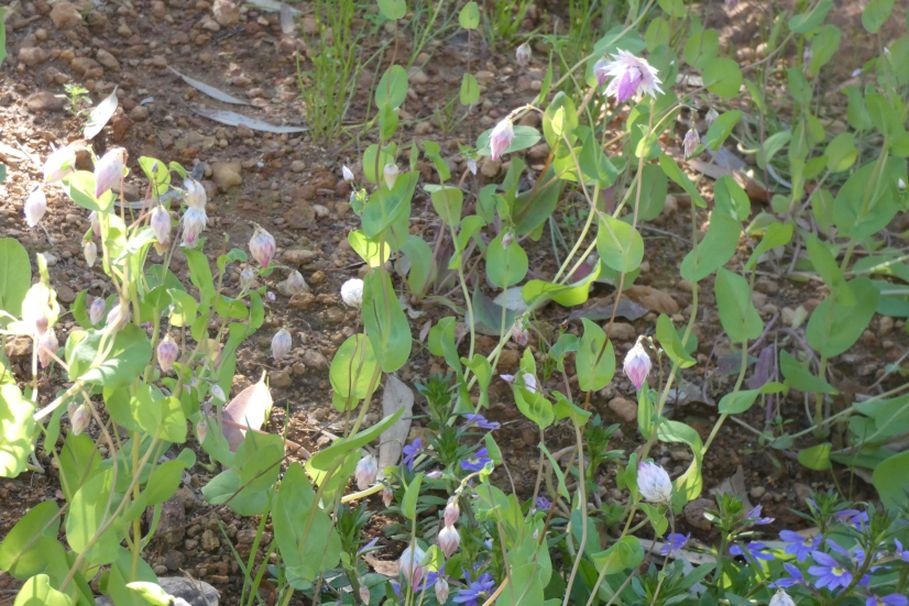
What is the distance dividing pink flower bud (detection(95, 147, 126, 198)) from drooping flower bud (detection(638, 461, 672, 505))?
2.52ft

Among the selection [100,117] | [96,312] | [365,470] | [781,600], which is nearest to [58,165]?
[96,312]

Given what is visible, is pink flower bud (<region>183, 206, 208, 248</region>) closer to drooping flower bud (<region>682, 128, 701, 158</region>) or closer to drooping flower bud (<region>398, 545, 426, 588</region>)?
drooping flower bud (<region>398, 545, 426, 588</region>)

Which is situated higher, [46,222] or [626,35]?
[626,35]

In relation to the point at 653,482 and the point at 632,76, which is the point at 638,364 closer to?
the point at 653,482

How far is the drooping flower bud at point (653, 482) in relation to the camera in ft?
4.98

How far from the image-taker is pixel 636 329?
95.4 inches

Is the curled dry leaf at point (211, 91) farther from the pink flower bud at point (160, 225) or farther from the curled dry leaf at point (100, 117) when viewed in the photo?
the pink flower bud at point (160, 225)

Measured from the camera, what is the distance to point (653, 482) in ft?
4.98

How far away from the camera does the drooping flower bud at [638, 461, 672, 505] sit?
152cm

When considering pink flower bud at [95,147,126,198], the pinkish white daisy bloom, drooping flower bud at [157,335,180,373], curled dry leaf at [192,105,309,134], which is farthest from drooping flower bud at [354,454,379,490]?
curled dry leaf at [192,105,309,134]

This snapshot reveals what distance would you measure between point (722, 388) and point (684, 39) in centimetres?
117

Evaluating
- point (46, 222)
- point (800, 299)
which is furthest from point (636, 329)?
point (46, 222)

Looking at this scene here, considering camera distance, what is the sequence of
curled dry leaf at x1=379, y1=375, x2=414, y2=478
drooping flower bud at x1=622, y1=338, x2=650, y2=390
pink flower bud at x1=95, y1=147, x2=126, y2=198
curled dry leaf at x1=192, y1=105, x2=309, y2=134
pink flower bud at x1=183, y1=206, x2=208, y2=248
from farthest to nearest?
1. curled dry leaf at x1=192, y1=105, x2=309, y2=134
2. curled dry leaf at x1=379, y1=375, x2=414, y2=478
3. drooping flower bud at x1=622, y1=338, x2=650, y2=390
4. pink flower bud at x1=183, y1=206, x2=208, y2=248
5. pink flower bud at x1=95, y1=147, x2=126, y2=198

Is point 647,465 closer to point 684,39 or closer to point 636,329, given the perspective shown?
point 636,329
